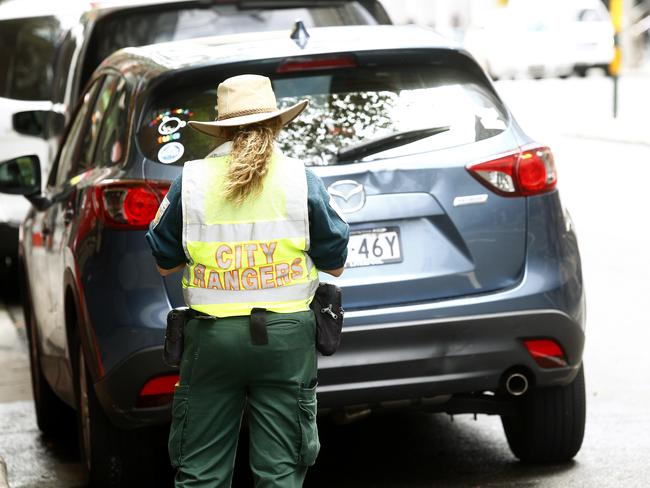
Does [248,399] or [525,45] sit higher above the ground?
[248,399]

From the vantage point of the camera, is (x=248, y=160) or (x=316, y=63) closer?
(x=248, y=160)

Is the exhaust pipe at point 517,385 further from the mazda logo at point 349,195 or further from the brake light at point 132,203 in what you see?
the brake light at point 132,203

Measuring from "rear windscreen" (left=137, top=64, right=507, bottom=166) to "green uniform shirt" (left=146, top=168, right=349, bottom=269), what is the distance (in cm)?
103

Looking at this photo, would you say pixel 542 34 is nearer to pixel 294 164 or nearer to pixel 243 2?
pixel 243 2

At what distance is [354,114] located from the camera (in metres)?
5.65

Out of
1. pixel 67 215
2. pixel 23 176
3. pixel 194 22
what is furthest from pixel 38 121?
pixel 67 215

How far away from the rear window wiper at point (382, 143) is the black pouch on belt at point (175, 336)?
1.24 metres

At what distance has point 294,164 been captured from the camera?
435 centimetres

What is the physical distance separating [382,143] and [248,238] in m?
1.38

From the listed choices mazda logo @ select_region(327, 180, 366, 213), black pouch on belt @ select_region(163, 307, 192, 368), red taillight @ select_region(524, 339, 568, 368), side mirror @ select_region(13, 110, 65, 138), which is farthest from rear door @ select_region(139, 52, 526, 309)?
side mirror @ select_region(13, 110, 65, 138)

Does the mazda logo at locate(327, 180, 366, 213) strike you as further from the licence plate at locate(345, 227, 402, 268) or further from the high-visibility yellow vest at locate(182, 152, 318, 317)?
the high-visibility yellow vest at locate(182, 152, 318, 317)

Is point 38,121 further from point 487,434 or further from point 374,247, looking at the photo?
point 374,247

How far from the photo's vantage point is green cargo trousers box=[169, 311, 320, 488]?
14.2 ft

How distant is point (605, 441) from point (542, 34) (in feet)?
102
